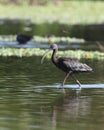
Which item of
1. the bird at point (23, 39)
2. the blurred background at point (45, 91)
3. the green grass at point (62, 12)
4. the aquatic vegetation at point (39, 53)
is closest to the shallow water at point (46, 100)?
the blurred background at point (45, 91)

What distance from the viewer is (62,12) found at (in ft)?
225

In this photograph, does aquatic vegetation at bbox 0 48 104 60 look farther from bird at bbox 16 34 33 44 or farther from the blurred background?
bird at bbox 16 34 33 44

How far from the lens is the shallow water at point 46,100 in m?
13.2

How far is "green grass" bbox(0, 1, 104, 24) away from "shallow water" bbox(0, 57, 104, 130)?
3582 cm

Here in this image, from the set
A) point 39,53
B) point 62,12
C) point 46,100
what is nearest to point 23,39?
point 39,53

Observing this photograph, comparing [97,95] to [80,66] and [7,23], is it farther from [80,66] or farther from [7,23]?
[7,23]

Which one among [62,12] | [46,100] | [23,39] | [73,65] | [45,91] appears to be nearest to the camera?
[46,100]

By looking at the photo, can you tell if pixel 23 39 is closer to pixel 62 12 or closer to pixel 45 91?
pixel 45 91

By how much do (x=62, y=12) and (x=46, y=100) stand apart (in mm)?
52556

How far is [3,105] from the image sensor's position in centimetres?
1529

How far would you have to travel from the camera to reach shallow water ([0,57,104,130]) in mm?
13245

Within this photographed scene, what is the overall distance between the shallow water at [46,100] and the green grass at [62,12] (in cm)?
3582

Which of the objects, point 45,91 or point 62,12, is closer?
point 45,91

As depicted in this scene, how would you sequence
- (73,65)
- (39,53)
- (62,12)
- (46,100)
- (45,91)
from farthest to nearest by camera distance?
(62,12) < (39,53) < (73,65) < (45,91) < (46,100)
